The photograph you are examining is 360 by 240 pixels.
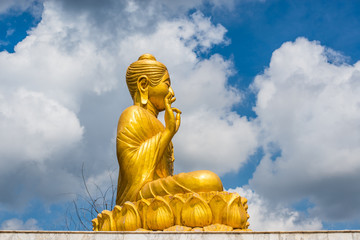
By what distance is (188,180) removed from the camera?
5.75m

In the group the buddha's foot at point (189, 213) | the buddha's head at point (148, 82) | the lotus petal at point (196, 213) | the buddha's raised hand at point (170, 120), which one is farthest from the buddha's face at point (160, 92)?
the lotus petal at point (196, 213)

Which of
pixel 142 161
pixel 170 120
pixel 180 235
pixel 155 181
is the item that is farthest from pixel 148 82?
pixel 180 235

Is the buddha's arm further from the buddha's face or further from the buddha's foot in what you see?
the buddha's foot

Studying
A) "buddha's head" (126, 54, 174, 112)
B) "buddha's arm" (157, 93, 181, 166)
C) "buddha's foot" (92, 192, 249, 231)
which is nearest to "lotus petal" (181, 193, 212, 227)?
"buddha's foot" (92, 192, 249, 231)

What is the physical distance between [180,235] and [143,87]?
3479 millimetres

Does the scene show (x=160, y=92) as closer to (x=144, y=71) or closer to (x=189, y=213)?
(x=144, y=71)

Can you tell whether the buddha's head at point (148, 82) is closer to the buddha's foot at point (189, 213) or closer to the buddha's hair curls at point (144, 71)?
the buddha's hair curls at point (144, 71)

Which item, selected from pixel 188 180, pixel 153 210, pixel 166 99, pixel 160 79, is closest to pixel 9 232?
pixel 153 210

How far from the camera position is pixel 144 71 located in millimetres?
7453

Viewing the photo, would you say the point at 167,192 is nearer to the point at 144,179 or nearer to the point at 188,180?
the point at 188,180

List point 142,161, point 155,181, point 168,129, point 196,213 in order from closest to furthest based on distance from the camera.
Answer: point 196,213, point 155,181, point 142,161, point 168,129

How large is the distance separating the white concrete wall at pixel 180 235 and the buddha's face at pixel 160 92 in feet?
10.9

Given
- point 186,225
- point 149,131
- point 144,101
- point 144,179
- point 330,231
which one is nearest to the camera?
point 330,231

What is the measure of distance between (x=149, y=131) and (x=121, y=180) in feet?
2.98
